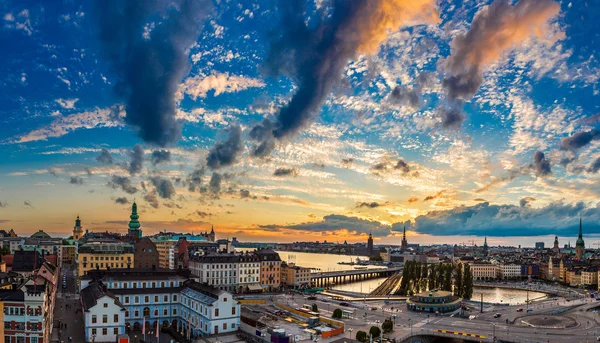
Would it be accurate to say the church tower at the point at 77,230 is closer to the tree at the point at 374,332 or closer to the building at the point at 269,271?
the building at the point at 269,271

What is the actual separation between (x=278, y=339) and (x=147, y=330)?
21.6m

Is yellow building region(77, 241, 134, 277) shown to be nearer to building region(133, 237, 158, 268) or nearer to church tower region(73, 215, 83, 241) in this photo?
building region(133, 237, 158, 268)

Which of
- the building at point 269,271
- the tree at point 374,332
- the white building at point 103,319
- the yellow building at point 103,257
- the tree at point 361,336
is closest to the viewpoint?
the white building at point 103,319

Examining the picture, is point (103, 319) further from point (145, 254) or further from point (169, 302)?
point (145, 254)

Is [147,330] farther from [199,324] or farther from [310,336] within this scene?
[310,336]

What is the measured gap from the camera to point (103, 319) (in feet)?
196

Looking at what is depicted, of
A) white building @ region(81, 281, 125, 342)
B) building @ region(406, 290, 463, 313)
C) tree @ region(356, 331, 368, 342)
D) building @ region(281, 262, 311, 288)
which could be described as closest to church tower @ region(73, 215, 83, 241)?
building @ region(281, 262, 311, 288)

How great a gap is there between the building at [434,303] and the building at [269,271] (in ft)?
130

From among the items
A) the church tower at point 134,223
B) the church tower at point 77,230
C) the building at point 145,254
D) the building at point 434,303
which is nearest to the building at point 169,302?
the building at point 145,254

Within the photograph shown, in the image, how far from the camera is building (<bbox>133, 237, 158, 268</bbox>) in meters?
119

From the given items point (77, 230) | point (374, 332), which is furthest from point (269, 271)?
point (77, 230)

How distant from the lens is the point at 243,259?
115 m

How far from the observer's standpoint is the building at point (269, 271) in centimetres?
11988

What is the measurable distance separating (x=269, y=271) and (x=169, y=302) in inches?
1948
